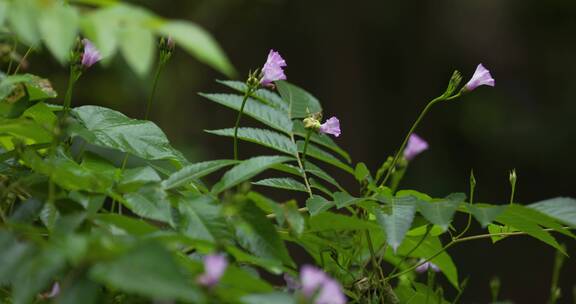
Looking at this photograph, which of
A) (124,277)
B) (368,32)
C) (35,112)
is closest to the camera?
(124,277)

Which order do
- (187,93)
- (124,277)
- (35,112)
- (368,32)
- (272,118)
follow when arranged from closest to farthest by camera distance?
(124,277), (35,112), (272,118), (187,93), (368,32)

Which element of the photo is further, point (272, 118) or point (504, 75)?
point (504, 75)

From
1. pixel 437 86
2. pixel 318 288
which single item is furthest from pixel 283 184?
pixel 437 86

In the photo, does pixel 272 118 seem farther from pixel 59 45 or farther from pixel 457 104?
pixel 457 104

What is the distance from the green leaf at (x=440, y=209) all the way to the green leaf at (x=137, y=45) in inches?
11.6

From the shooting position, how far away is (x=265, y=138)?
3.34 feet

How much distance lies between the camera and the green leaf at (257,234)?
0.70 metres

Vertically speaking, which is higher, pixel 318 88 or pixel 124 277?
pixel 124 277

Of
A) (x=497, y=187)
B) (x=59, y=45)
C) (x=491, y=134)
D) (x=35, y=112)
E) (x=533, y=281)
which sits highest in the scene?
(x=59, y=45)

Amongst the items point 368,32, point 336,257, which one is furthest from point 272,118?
point 368,32

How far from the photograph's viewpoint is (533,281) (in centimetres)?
583

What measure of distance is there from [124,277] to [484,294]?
202 inches

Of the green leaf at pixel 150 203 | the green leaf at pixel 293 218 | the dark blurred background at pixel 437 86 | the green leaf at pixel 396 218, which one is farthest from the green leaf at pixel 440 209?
the dark blurred background at pixel 437 86

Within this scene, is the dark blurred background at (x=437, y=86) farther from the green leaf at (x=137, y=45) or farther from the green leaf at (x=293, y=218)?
the green leaf at (x=137, y=45)
